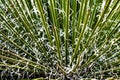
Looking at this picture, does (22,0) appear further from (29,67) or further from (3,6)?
(29,67)

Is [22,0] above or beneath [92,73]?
above

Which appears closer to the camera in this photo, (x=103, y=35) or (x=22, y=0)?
(x=22, y=0)

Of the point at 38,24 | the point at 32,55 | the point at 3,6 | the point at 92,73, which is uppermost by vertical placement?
the point at 3,6

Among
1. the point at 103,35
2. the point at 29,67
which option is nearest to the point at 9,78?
the point at 29,67

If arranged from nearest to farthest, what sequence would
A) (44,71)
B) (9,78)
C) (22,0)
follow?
1. (22,0)
2. (44,71)
3. (9,78)

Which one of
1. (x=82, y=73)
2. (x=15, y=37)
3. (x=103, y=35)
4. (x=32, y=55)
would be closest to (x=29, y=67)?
(x=32, y=55)

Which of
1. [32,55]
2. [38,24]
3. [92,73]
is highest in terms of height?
[38,24]

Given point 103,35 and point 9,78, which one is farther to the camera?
point 9,78

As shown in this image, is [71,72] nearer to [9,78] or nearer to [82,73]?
[82,73]

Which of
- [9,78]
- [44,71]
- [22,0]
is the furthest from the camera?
[9,78]
